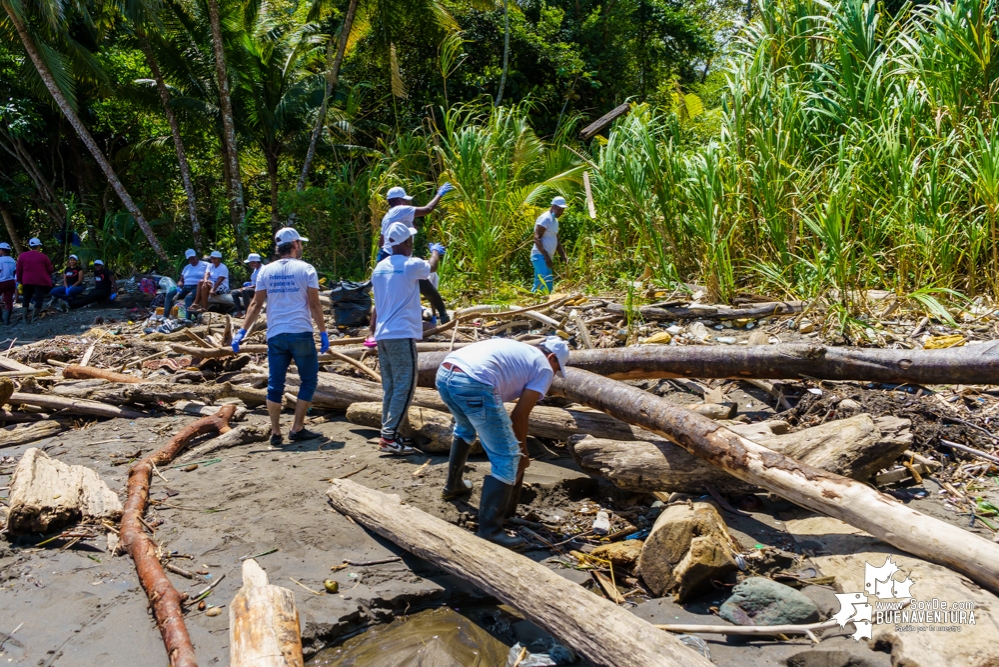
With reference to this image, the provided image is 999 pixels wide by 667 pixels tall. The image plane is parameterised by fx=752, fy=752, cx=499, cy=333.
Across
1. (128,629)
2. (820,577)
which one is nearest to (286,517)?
(128,629)

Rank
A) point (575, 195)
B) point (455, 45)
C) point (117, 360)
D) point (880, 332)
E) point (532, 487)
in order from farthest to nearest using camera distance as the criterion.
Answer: point (455, 45) → point (575, 195) → point (117, 360) → point (880, 332) → point (532, 487)

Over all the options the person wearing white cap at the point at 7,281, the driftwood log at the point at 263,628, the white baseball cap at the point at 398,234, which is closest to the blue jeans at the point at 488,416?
the driftwood log at the point at 263,628

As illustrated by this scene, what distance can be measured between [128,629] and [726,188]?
7.10 m

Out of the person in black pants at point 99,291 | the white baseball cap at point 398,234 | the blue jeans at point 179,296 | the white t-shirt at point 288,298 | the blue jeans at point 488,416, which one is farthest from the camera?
the person in black pants at point 99,291

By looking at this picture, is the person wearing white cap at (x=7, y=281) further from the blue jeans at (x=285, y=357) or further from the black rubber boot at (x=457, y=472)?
the black rubber boot at (x=457, y=472)

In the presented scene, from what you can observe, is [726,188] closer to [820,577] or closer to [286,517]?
[820,577]

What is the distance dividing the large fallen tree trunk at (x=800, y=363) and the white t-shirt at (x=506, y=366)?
2.13 meters

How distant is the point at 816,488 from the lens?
4.04 m

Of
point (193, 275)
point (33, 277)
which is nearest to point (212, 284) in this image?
point (193, 275)

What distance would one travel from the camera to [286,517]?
15.1ft

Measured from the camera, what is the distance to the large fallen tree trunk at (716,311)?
7.56 m

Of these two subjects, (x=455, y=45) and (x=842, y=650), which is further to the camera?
(x=455, y=45)

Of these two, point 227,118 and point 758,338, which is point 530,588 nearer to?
point 758,338

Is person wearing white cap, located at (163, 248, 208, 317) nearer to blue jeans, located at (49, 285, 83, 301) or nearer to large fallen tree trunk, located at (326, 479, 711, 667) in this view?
blue jeans, located at (49, 285, 83, 301)
